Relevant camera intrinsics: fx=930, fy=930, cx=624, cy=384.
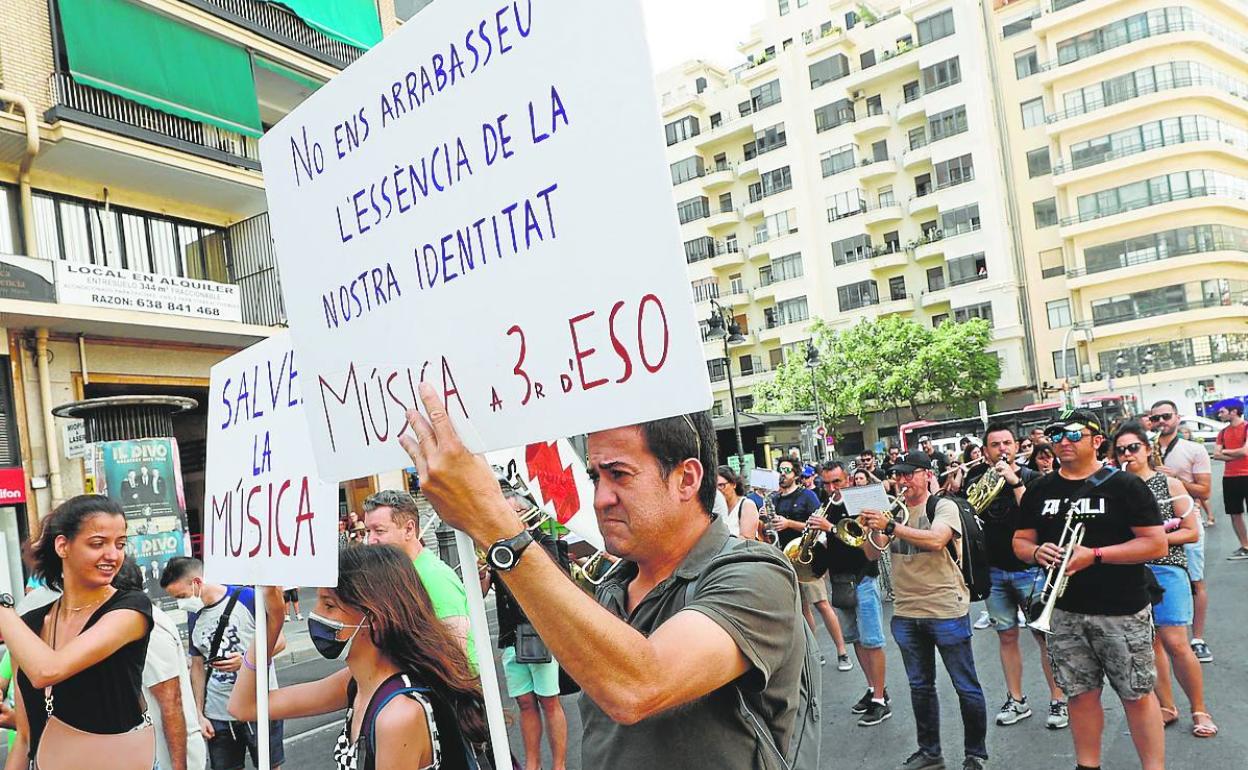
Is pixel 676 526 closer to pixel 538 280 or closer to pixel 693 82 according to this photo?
pixel 538 280

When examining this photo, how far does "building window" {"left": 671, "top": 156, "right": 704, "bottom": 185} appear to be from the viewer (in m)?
57.9

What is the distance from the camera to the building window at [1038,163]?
1919 inches

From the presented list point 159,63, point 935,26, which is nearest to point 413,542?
point 159,63

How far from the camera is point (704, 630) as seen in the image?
1.57 meters

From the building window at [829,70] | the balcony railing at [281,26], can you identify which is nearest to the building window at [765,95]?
the building window at [829,70]

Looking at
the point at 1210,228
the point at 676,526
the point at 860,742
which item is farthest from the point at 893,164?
the point at 676,526

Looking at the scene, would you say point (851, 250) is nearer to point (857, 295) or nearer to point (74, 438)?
point (857, 295)

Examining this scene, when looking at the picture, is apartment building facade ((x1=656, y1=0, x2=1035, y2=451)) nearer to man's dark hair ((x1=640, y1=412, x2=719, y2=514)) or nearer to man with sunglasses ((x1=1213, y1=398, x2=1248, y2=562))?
man with sunglasses ((x1=1213, y1=398, x2=1248, y2=562))

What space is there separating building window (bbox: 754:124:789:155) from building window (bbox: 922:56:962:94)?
8.27 metres

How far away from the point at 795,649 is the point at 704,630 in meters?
0.26

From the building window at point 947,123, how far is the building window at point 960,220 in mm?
4008

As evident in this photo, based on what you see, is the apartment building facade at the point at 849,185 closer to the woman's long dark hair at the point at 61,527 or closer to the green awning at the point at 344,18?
the green awning at the point at 344,18

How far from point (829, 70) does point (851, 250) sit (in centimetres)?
1049

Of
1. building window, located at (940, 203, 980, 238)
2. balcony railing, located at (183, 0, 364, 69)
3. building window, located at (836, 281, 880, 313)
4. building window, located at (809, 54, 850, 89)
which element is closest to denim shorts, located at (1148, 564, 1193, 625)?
balcony railing, located at (183, 0, 364, 69)
